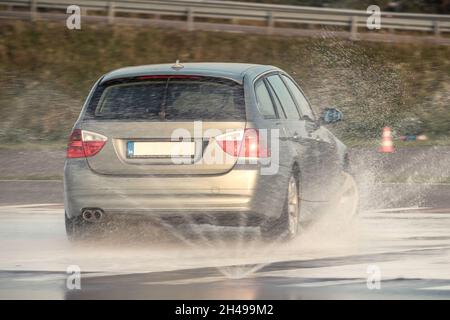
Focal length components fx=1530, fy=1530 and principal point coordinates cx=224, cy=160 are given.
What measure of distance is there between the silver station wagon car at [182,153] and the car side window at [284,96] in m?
0.62

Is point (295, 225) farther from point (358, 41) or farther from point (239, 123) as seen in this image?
point (358, 41)

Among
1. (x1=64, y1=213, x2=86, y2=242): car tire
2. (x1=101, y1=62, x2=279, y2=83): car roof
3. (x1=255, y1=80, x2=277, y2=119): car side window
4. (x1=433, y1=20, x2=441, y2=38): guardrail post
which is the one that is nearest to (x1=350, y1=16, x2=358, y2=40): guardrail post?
(x1=433, y1=20, x2=441, y2=38): guardrail post

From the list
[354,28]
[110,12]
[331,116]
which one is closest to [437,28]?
[354,28]

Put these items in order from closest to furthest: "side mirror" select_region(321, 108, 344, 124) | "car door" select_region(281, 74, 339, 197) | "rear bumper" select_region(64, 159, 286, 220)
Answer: "rear bumper" select_region(64, 159, 286, 220) → "car door" select_region(281, 74, 339, 197) → "side mirror" select_region(321, 108, 344, 124)

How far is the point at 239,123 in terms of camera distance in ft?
40.5

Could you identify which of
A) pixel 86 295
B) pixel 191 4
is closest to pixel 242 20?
pixel 191 4

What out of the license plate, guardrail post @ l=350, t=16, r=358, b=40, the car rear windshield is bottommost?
the license plate

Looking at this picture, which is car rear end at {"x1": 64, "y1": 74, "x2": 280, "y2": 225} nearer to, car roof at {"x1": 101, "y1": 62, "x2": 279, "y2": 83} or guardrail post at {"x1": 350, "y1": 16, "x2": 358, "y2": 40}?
car roof at {"x1": 101, "y1": 62, "x2": 279, "y2": 83}

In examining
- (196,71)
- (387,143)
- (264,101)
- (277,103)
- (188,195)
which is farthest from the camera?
(387,143)

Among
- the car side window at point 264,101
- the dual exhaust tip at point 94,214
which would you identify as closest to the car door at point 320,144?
the car side window at point 264,101

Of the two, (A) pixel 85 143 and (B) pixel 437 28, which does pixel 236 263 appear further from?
(B) pixel 437 28

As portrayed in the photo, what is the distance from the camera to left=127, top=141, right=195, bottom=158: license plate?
40.3 ft

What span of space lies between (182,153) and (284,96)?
2005 mm

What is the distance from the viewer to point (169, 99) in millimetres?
12586
